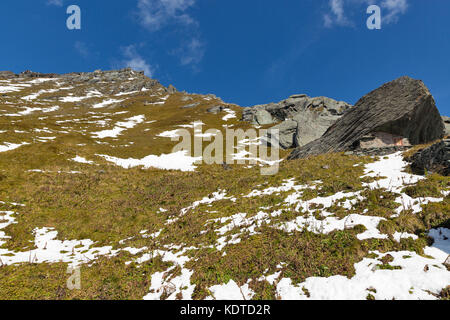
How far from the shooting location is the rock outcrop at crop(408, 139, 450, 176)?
11023mm

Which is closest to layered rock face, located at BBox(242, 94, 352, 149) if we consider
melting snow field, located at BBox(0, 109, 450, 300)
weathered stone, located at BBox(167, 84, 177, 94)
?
melting snow field, located at BBox(0, 109, 450, 300)

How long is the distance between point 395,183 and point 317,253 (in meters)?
7.69

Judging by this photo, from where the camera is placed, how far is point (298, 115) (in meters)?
61.4

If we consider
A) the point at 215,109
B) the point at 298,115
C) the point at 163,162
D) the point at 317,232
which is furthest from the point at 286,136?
the point at 215,109

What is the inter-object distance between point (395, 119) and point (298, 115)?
42.4 meters

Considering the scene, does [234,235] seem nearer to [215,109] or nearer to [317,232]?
[317,232]

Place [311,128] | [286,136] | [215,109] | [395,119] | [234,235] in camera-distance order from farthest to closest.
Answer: [215,109] → [286,136] → [311,128] → [395,119] → [234,235]

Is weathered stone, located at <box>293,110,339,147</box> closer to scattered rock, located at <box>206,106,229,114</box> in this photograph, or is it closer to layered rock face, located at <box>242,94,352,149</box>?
layered rock face, located at <box>242,94,352,149</box>

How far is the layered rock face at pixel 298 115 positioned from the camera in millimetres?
49875

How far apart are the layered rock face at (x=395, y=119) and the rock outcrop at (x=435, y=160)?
7.27 meters

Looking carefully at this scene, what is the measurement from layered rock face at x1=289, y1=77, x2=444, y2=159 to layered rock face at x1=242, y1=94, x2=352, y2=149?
23.4 m

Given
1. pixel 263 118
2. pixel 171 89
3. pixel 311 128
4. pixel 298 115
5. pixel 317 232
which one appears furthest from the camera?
pixel 171 89

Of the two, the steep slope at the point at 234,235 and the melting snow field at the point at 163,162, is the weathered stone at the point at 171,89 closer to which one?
the melting snow field at the point at 163,162
